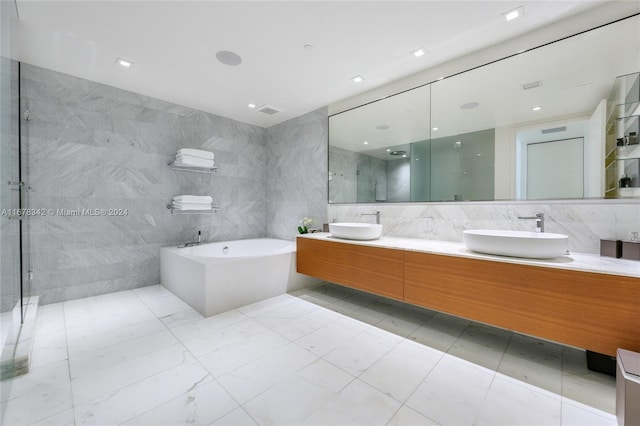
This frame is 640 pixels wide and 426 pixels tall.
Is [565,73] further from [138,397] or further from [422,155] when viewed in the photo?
[138,397]

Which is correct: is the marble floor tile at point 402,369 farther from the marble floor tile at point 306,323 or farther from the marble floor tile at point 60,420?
the marble floor tile at point 60,420

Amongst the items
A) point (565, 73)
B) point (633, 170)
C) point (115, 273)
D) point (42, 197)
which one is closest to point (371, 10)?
point (565, 73)

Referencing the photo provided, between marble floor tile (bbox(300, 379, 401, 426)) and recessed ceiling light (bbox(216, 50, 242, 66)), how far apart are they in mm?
2710

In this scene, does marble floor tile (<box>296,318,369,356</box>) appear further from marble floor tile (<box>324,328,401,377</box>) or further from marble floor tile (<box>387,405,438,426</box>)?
marble floor tile (<box>387,405,438,426</box>)

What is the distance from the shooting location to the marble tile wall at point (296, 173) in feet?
11.8

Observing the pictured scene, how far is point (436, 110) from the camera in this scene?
2498mm

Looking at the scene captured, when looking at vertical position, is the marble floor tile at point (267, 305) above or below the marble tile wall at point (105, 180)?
below

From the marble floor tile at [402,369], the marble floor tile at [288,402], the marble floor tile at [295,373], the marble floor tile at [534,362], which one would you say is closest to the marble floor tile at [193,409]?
the marble floor tile at [295,373]

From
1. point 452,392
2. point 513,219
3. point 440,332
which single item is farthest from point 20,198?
point 513,219

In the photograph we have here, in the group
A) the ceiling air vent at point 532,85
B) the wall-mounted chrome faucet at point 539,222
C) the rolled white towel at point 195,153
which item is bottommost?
the wall-mounted chrome faucet at point 539,222

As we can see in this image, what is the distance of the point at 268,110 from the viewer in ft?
12.0

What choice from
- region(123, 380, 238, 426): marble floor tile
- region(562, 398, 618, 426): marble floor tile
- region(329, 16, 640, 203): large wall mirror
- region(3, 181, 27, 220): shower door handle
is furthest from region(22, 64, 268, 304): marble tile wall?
region(562, 398, 618, 426): marble floor tile

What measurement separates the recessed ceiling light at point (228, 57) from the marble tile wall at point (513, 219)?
77.4 inches

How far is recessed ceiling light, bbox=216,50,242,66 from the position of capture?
234 cm
